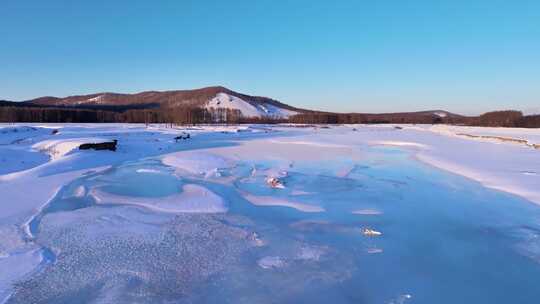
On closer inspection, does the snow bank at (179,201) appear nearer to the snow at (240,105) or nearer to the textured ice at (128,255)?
the textured ice at (128,255)

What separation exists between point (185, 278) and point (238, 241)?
5.17 ft

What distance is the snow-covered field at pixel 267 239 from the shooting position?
14.9 ft

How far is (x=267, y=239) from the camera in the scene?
640 centimetres

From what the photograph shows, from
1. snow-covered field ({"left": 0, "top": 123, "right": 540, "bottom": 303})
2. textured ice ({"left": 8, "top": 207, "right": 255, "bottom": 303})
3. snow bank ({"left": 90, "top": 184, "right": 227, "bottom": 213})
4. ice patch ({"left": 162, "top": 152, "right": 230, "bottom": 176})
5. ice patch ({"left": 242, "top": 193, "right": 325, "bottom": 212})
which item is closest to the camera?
textured ice ({"left": 8, "top": 207, "right": 255, "bottom": 303})

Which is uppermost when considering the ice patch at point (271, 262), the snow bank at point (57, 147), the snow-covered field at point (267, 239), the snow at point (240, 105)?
the snow at point (240, 105)

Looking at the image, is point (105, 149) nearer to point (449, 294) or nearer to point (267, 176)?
point (267, 176)

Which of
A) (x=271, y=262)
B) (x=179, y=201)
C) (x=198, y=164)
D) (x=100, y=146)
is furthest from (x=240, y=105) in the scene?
(x=271, y=262)

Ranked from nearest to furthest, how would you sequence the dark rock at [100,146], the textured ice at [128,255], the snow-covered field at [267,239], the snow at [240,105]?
1. the textured ice at [128,255]
2. the snow-covered field at [267,239]
3. the dark rock at [100,146]
4. the snow at [240,105]

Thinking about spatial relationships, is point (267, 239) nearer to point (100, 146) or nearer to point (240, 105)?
point (100, 146)

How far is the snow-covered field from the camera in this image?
4.55 m

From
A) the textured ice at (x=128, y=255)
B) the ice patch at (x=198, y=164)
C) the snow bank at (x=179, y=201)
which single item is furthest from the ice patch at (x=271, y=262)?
the ice patch at (x=198, y=164)

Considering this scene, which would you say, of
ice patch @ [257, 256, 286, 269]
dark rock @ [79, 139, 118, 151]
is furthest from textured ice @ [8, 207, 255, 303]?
dark rock @ [79, 139, 118, 151]

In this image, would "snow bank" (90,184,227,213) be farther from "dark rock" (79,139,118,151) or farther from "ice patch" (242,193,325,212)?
"dark rock" (79,139,118,151)

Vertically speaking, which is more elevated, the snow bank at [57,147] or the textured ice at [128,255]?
the snow bank at [57,147]
